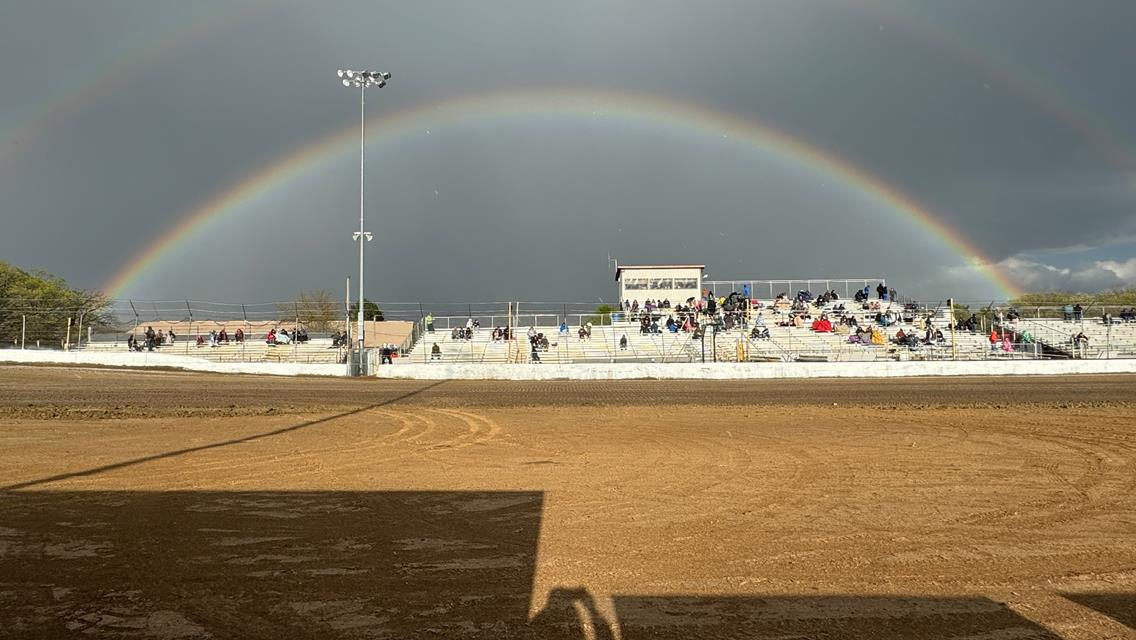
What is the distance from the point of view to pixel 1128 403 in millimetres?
17328

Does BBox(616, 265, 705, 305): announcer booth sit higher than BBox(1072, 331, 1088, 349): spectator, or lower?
higher

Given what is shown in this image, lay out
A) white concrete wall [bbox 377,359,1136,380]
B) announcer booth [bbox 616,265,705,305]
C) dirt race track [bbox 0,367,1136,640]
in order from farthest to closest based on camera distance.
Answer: announcer booth [bbox 616,265,705,305]
white concrete wall [bbox 377,359,1136,380]
dirt race track [bbox 0,367,1136,640]

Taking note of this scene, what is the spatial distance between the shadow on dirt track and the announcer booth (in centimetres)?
5562

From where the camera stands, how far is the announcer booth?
6219 cm

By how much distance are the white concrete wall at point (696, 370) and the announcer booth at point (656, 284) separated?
33.2 meters

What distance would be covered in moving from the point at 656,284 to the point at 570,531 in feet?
193

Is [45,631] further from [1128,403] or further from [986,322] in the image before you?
[986,322]

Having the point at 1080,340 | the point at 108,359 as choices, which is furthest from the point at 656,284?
the point at 108,359

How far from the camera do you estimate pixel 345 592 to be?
4445 millimetres

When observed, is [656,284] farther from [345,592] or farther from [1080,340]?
[345,592]

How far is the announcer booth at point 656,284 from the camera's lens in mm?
62188

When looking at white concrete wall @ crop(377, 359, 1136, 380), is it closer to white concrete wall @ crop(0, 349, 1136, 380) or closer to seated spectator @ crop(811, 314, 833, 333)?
white concrete wall @ crop(0, 349, 1136, 380)

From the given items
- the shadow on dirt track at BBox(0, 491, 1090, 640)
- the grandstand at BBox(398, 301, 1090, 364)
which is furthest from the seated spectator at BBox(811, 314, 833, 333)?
the shadow on dirt track at BBox(0, 491, 1090, 640)

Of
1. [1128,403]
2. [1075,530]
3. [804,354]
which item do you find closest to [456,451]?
[1075,530]
